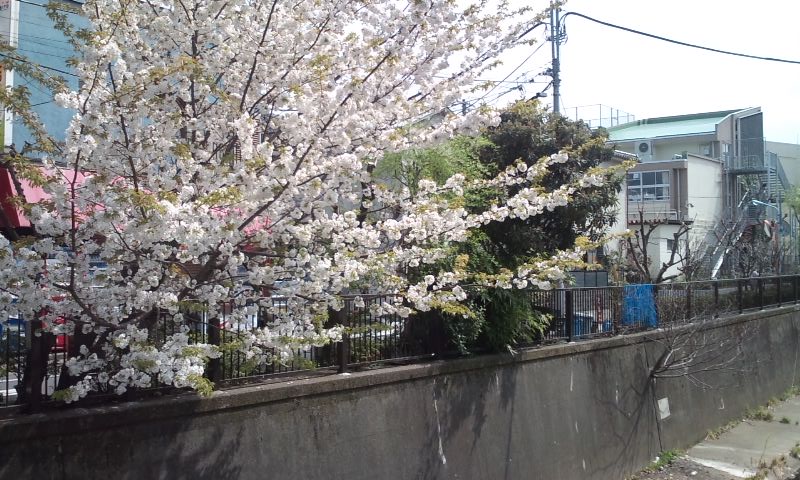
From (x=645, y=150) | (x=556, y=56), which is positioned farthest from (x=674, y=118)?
(x=556, y=56)

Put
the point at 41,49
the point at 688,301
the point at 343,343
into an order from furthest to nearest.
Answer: the point at 41,49
the point at 688,301
the point at 343,343

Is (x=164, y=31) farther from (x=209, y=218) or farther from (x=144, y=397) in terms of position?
(x=144, y=397)

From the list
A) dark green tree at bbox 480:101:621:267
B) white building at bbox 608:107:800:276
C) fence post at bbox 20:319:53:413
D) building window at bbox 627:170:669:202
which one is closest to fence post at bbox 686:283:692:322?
dark green tree at bbox 480:101:621:267

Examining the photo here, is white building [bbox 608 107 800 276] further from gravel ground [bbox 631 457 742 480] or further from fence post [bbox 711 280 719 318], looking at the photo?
gravel ground [bbox 631 457 742 480]

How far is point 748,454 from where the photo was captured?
10906 mm

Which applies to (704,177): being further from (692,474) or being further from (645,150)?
(692,474)

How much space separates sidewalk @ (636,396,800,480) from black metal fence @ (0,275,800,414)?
6.64 ft

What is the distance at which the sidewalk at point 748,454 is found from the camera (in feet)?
32.4

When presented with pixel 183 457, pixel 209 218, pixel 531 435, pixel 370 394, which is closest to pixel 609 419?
pixel 531 435

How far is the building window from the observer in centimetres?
3139

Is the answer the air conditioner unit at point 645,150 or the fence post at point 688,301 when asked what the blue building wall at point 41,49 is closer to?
the fence post at point 688,301

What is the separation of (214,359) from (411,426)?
2.19 metres

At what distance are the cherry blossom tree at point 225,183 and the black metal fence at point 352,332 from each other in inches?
5.9

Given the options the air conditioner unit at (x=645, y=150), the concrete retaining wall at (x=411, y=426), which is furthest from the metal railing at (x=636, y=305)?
the air conditioner unit at (x=645, y=150)
